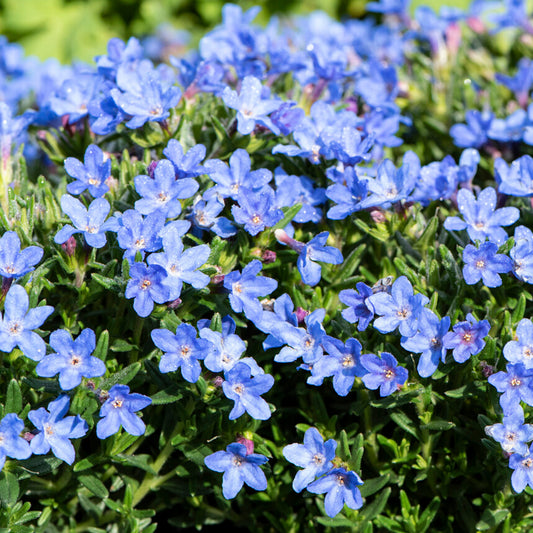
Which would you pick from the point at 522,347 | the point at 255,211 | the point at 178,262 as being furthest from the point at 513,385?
the point at 178,262

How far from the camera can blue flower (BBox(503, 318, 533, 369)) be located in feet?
8.32

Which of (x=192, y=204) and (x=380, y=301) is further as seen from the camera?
(x=192, y=204)

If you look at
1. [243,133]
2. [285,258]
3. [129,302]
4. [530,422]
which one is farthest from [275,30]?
[530,422]

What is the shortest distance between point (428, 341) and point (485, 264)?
15.3 inches

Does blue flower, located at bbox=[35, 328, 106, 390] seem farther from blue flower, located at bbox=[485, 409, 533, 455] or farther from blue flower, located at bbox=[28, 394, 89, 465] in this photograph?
blue flower, located at bbox=[485, 409, 533, 455]

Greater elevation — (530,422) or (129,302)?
(129,302)

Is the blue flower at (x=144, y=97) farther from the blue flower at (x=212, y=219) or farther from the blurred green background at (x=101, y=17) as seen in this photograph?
the blurred green background at (x=101, y=17)

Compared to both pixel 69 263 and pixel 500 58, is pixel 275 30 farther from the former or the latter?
pixel 69 263

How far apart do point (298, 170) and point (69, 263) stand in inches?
45.2

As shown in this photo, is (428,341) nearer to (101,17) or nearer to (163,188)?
(163,188)

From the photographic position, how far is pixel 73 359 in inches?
96.5

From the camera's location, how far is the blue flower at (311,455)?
2.57 metres

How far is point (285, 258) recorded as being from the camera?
9.59ft

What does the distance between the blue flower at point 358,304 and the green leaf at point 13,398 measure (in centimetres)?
124
